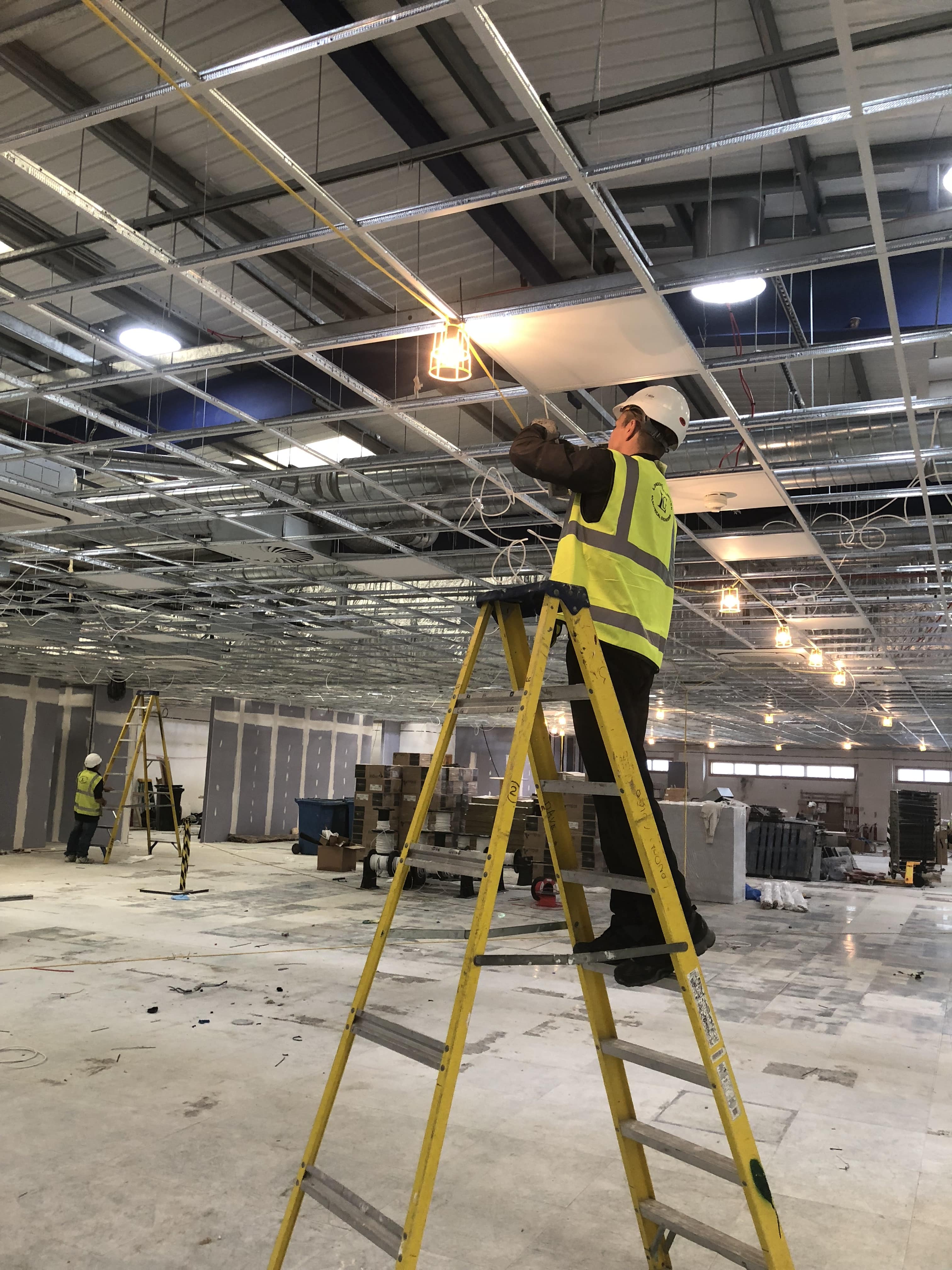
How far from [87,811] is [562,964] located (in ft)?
50.3

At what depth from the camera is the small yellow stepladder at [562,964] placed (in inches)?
88.7

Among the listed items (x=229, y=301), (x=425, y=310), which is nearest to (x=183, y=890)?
(x=229, y=301)

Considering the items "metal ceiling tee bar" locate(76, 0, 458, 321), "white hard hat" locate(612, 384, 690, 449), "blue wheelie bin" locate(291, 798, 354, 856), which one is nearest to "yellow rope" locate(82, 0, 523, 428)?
"metal ceiling tee bar" locate(76, 0, 458, 321)

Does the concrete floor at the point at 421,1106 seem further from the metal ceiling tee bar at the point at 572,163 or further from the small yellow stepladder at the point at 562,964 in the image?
the metal ceiling tee bar at the point at 572,163

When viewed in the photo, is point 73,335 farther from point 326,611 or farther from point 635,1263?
point 326,611

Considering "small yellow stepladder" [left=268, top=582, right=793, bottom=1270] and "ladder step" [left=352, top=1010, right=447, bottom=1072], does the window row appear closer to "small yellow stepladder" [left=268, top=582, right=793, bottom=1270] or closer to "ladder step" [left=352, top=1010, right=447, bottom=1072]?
"small yellow stepladder" [left=268, top=582, right=793, bottom=1270]

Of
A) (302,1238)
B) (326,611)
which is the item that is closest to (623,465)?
(302,1238)

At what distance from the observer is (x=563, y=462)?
8.64ft

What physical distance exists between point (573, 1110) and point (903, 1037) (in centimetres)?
335

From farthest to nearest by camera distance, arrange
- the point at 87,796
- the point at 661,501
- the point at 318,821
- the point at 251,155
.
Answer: the point at 318,821
the point at 87,796
the point at 251,155
the point at 661,501

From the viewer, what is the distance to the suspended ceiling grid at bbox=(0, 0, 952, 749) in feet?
14.0

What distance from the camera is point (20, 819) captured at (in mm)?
19234

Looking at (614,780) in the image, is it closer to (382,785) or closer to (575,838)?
(575,838)

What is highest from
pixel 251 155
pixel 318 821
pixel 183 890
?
pixel 251 155
